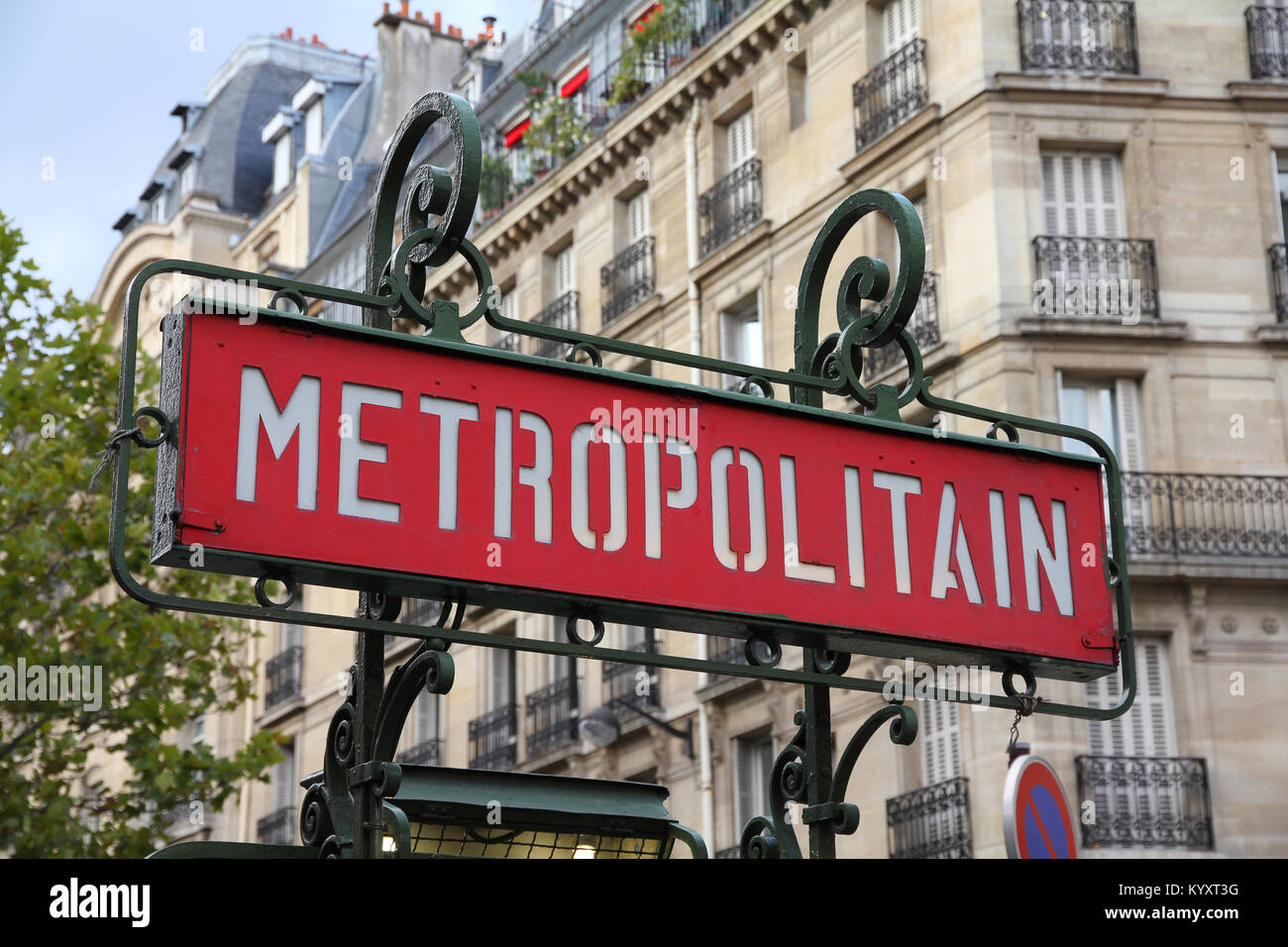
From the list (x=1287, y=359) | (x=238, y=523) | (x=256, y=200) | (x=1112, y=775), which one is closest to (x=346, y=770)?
(x=238, y=523)

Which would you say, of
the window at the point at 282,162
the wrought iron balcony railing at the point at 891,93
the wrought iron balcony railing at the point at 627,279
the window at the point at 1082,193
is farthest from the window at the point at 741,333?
the window at the point at 282,162

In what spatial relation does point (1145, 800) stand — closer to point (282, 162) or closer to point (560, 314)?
point (560, 314)

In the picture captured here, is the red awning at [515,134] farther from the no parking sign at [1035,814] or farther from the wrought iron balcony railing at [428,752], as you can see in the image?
the no parking sign at [1035,814]

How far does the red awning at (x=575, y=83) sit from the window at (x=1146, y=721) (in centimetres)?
1536

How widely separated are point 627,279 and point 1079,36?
8.79 m

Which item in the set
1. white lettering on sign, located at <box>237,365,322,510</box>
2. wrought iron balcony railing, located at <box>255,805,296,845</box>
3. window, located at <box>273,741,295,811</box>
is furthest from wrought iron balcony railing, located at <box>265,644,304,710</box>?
white lettering on sign, located at <box>237,365,322,510</box>

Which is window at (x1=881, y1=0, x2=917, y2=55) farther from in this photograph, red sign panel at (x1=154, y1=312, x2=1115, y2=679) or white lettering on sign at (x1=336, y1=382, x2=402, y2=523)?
white lettering on sign at (x1=336, y1=382, x2=402, y2=523)

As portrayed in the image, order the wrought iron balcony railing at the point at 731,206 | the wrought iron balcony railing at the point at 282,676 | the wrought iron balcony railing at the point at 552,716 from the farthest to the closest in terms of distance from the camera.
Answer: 1. the wrought iron balcony railing at the point at 282,676
2. the wrought iron balcony railing at the point at 552,716
3. the wrought iron balcony railing at the point at 731,206

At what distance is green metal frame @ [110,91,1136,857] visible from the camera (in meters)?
3.87

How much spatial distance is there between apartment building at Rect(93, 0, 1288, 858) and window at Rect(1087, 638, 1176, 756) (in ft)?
0.11

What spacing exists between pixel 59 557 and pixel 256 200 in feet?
84.8

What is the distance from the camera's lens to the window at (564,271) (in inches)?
1330

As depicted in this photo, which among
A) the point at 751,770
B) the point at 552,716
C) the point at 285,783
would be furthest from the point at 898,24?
the point at 285,783
